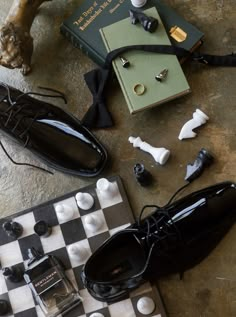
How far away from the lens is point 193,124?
1438mm

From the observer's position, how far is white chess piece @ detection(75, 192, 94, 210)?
1396 millimetres

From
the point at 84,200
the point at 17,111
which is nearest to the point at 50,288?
the point at 84,200

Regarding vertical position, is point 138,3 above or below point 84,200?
above

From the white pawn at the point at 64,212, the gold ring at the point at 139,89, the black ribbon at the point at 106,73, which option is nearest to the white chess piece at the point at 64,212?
the white pawn at the point at 64,212

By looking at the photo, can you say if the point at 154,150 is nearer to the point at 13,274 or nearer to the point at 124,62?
the point at 124,62

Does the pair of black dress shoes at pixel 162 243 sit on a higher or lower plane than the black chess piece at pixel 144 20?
lower

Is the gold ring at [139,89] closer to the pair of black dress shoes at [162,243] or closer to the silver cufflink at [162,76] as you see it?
the silver cufflink at [162,76]

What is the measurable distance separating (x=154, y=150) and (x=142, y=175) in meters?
0.08

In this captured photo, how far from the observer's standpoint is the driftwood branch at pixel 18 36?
1473 mm

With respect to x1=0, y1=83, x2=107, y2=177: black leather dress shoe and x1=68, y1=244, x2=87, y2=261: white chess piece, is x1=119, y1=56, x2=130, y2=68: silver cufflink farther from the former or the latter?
x1=68, y1=244, x2=87, y2=261: white chess piece

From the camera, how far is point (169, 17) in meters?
1.47

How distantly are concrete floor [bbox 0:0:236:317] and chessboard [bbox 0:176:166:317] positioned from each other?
0.10ft

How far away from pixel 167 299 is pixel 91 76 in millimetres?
645

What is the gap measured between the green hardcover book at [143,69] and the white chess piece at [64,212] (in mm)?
311
